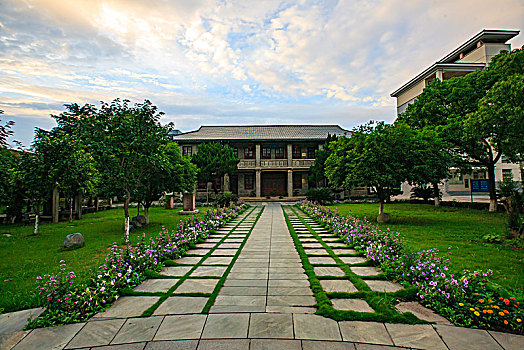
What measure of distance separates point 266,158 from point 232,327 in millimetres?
26796

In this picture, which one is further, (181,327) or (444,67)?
(444,67)

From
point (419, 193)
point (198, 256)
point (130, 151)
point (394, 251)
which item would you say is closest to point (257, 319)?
point (198, 256)

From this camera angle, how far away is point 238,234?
9.11m

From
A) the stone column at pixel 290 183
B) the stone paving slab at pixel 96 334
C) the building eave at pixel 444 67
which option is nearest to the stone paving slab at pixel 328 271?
the stone paving slab at pixel 96 334

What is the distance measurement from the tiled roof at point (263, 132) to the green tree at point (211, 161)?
5.85 m

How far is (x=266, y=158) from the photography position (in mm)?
29578

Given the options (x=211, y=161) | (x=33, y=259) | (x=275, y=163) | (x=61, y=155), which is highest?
(x=275, y=163)

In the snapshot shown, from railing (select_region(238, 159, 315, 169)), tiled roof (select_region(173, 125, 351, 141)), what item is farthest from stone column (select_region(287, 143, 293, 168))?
tiled roof (select_region(173, 125, 351, 141))

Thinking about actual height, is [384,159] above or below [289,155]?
below

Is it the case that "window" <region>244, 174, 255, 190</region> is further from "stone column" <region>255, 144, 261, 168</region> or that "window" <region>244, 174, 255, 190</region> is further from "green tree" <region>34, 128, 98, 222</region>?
"green tree" <region>34, 128, 98, 222</region>

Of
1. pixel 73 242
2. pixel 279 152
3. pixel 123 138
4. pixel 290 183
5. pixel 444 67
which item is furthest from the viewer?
pixel 279 152

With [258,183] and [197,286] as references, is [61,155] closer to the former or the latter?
[197,286]

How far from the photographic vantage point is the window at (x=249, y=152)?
29.5 meters

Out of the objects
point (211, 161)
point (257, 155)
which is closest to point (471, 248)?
point (211, 161)
